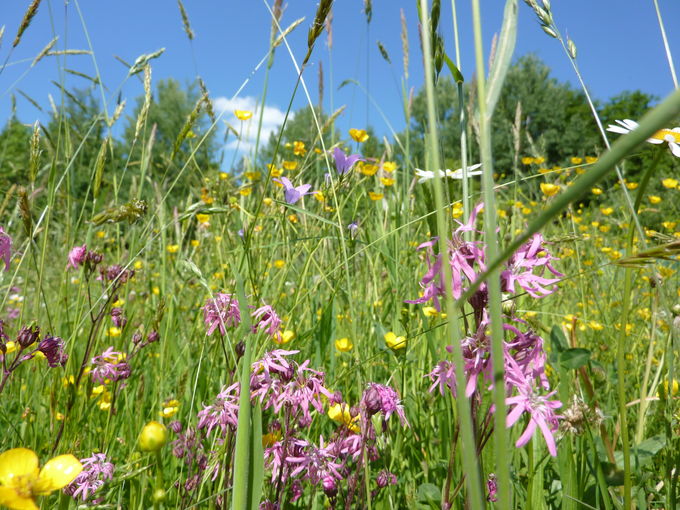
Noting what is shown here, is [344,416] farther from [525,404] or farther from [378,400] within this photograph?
[525,404]

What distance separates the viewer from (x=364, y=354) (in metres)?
1.32

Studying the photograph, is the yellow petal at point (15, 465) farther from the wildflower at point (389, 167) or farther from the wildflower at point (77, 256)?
the wildflower at point (389, 167)

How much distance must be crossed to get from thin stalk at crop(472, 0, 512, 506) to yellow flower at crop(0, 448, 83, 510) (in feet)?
1.13

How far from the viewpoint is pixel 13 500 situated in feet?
1.22

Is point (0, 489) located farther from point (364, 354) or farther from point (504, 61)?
point (364, 354)

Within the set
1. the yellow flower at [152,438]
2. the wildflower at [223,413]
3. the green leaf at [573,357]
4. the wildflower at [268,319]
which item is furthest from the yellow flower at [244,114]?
the yellow flower at [152,438]

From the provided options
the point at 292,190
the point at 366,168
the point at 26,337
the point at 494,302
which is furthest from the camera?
the point at 366,168

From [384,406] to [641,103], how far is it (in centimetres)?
2962

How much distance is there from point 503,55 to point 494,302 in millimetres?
169

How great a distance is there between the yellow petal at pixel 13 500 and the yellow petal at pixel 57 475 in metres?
0.03

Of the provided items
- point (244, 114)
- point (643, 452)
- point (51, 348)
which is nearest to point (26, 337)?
point (51, 348)

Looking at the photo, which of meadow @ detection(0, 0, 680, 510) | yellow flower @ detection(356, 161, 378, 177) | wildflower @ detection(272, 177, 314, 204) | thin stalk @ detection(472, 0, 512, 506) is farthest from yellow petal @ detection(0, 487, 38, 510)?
yellow flower @ detection(356, 161, 378, 177)

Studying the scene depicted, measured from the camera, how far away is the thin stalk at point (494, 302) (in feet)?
1.08

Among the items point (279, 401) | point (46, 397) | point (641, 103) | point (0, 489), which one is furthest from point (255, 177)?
point (641, 103)
